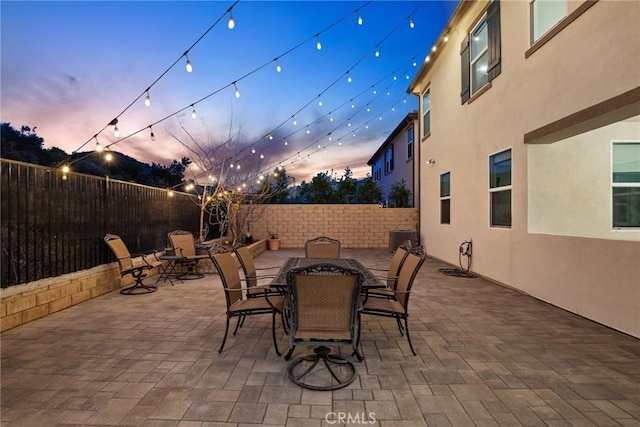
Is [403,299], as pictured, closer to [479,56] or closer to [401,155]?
[479,56]

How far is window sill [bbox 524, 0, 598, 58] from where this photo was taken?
3553mm

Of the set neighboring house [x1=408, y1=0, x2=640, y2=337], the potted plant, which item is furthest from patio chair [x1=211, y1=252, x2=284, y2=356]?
the potted plant

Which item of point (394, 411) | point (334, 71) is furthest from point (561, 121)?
point (334, 71)

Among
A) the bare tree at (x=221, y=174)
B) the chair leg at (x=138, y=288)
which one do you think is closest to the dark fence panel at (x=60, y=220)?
the chair leg at (x=138, y=288)

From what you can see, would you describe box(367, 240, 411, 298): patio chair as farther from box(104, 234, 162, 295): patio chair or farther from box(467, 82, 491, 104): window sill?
box(467, 82, 491, 104): window sill

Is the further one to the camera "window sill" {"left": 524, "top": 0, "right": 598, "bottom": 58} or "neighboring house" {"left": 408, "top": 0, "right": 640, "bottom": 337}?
"window sill" {"left": 524, "top": 0, "right": 598, "bottom": 58}

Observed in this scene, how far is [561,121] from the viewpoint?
3920 millimetres

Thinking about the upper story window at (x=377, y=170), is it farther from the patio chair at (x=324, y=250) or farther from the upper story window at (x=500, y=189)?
the patio chair at (x=324, y=250)

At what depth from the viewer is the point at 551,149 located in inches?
184

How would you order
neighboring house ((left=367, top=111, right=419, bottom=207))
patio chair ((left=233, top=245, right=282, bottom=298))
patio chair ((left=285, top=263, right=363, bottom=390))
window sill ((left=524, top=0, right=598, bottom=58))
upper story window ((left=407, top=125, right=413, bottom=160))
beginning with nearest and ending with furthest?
1. patio chair ((left=285, top=263, right=363, bottom=390))
2. patio chair ((left=233, top=245, right=282, bottom=298))
3. window sill ((left=524, top=0, right=598, bottom=58))
4. neighboring house ((left=367, top=111, right=419, bottom=207))
5. upper story window ((left=407, top=125, right=413, bottom=160))

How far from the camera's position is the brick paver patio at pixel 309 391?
1.88m

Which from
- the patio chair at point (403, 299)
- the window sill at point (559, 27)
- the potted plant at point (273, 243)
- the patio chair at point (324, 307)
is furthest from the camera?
the potted plant at point (273, 243)

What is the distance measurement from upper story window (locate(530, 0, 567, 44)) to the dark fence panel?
22.8 ft

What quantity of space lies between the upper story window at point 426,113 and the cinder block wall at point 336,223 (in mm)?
2868
